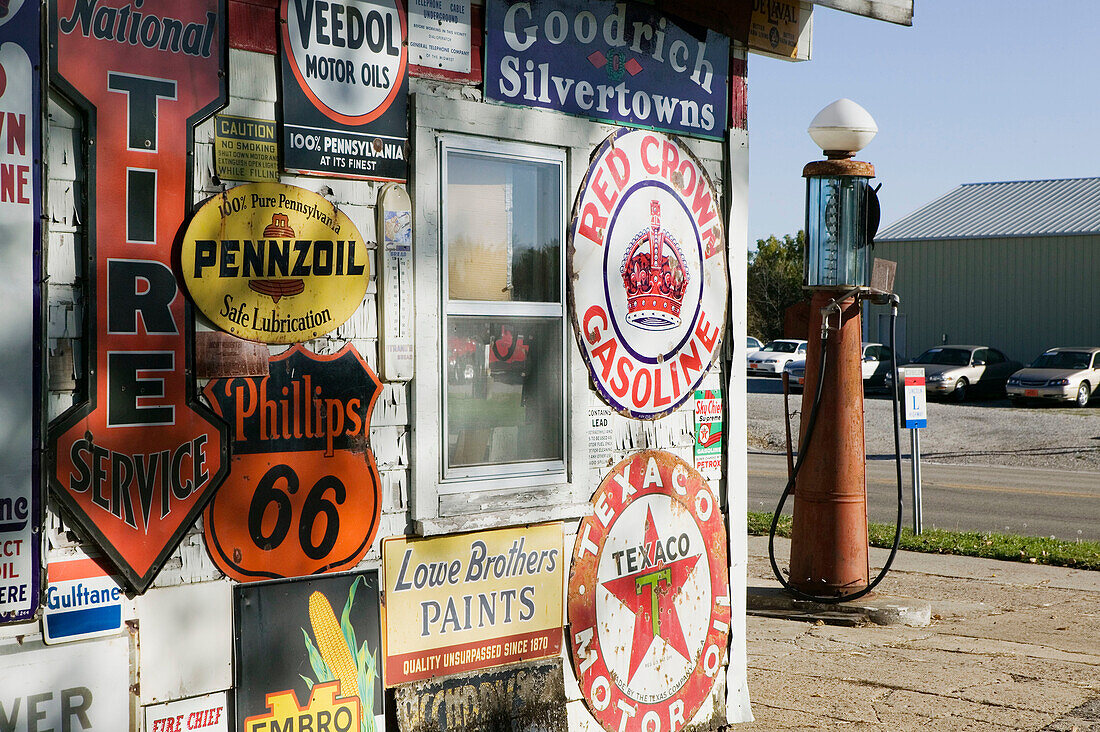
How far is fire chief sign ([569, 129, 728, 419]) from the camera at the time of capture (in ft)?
15.2

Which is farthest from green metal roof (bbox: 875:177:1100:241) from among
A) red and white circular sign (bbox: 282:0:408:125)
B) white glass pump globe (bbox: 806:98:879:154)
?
red and white circular sign (bbox: 282:0:408:125)

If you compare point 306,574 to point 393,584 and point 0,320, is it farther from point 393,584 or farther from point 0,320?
point 0,320

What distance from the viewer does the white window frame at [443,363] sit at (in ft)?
13.1

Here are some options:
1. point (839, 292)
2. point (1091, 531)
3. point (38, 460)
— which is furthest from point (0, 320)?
point (1091, 531)

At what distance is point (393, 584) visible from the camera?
3.93m

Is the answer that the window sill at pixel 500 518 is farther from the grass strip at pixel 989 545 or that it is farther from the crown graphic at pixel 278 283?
the grass strip at pixel 989 545

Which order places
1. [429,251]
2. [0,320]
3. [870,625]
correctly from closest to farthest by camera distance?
[0,320]
[429,251]
[870,625]

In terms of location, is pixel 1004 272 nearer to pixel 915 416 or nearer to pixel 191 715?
pixel 915 416

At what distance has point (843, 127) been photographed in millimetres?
7852

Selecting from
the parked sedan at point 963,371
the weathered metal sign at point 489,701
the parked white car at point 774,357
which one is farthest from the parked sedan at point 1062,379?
the weathered metal sign at point 489,701

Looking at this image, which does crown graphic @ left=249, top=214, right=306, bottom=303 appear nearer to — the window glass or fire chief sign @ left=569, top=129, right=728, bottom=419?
the window glass

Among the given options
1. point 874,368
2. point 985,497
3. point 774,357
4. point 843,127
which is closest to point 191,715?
point 843,127

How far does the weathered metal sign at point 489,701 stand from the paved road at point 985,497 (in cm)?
902

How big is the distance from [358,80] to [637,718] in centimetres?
293
